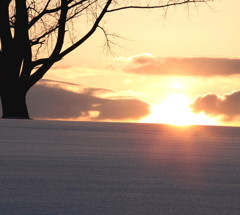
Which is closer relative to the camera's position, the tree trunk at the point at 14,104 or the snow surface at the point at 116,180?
the snow surface at the point at 116,180

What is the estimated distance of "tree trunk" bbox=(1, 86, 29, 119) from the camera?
15555mm

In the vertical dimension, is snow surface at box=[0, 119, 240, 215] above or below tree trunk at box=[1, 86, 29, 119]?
below

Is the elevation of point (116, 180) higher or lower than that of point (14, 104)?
lower

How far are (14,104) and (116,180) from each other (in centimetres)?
1212

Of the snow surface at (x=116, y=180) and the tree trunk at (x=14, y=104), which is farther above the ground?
the tree trunk at (x=14, y=104)

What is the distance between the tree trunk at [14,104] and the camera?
15.6 meters

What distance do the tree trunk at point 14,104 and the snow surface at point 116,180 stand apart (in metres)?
8.89

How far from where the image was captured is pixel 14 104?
15.6m

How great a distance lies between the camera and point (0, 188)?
3.29 m

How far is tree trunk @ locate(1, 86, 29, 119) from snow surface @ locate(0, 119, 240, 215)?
8.89 m

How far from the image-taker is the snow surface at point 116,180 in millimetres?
2770

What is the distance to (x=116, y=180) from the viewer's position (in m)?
3.77

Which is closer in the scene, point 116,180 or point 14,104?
point 116,180

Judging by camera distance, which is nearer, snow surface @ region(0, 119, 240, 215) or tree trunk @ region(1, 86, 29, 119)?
snow surface @ region(0, 119, 240, 215)
